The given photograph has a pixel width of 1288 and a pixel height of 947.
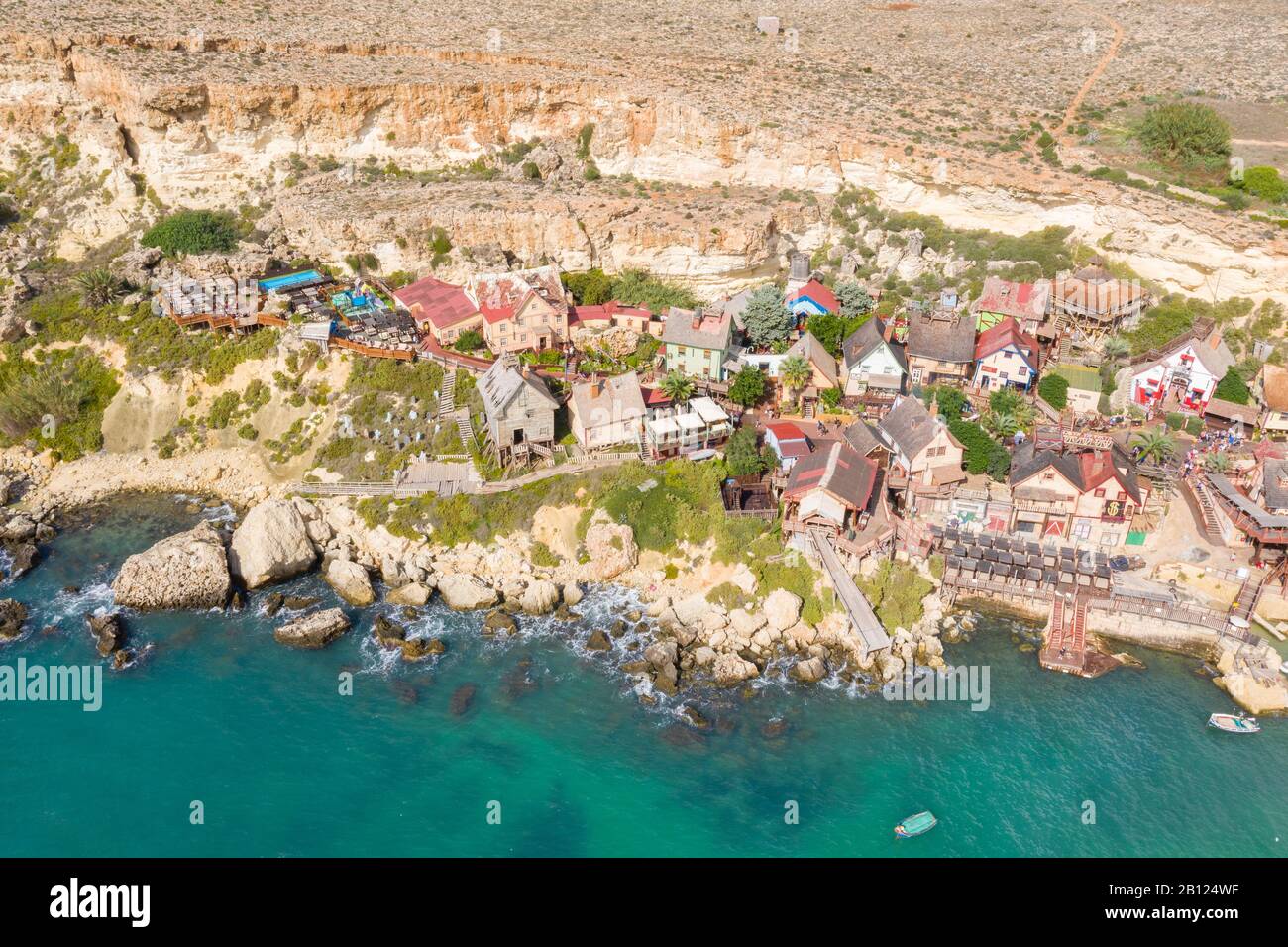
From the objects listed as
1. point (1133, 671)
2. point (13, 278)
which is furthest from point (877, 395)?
point (13, 278)

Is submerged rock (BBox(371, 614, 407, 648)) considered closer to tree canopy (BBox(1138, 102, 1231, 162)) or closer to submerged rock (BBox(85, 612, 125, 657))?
submerged rock (BBox(85, 612, 125, 657))

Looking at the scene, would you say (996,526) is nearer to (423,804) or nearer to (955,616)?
(955,616)

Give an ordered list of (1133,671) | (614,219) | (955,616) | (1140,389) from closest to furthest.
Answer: (1133,671), (955,616), (1140,389), (614,219)

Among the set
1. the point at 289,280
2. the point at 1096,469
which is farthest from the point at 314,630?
the point at 1096,469

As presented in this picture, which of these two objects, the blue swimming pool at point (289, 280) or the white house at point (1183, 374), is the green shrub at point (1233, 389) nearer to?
the white house at point (1183, 374)

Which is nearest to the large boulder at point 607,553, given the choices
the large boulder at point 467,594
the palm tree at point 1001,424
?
the large boulder at point 467,594

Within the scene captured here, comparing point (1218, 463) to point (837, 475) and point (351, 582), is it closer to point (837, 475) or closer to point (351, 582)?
point (837, 475)

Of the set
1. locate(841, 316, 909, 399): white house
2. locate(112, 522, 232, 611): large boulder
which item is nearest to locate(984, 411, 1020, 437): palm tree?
locate(841, 316, 909, 399): white house
